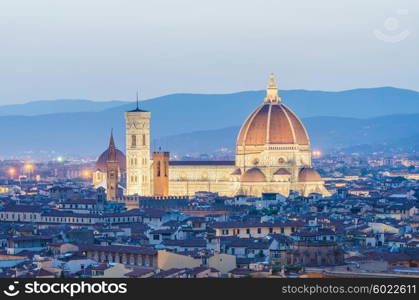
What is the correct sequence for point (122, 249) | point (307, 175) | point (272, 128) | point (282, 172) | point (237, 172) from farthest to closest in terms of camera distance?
point (272, 128), point (237, 172), point (282, 172), point (307, 175), point (122, 249)

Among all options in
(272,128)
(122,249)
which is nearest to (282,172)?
(272,128)

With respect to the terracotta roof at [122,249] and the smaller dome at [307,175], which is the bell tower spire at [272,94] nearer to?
the smaller dome at [307,175]

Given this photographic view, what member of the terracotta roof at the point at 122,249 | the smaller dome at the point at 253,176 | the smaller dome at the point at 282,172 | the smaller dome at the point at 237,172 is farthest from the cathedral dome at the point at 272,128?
the terracotta roof at the point at 122,249

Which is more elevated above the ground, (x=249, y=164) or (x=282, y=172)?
(x=249, y=164)

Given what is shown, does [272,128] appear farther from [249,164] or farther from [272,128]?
[249,164]

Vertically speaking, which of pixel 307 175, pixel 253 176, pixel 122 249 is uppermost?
pixel 307 175

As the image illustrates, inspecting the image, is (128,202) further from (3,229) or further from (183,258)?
(183,258)

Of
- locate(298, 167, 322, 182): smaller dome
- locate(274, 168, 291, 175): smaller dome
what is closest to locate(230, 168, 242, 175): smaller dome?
locate(274, 168, 291, 175): smaller dome

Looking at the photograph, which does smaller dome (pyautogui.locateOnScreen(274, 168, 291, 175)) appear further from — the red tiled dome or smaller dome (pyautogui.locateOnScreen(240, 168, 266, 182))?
the red tiled dome

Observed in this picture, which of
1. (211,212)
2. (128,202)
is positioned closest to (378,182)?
(128,202)
